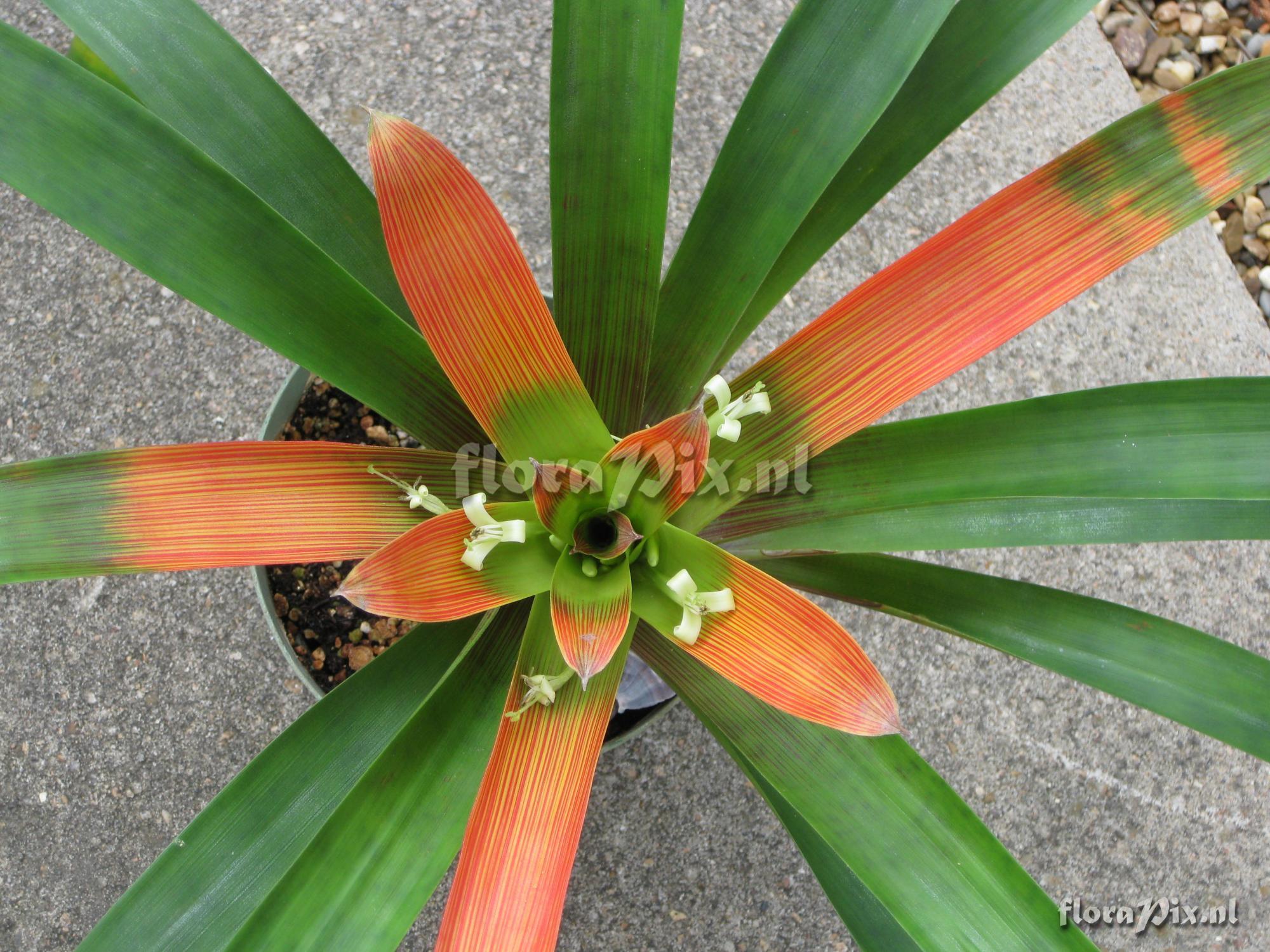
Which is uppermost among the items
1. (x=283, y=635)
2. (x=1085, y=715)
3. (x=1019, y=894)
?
(x=1085, y=715)

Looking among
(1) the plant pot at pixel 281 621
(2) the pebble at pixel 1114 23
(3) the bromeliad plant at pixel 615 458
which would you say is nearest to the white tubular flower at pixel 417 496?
(3) the bromeliad plant at pixel 615 458

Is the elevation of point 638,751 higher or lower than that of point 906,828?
higher

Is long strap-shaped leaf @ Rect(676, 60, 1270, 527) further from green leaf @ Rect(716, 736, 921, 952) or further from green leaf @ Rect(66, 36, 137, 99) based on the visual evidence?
green leaf @ Rect(66, 36, 137, 99)

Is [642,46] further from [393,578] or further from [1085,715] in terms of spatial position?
[1085,715]

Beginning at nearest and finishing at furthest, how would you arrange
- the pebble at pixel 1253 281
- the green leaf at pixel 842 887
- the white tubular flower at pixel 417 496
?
the white tubular flower at pixel 417 496, the green leaf at pixel 842 887, the pebble at pixel 1253 281

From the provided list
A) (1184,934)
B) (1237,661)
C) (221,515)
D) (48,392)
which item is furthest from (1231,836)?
(48,392)

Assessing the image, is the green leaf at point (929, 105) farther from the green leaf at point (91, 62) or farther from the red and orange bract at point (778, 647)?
the green leaf at point (91, 62)

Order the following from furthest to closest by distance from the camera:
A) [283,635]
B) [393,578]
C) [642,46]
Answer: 1. [283,635]
2. [642,46]
3. [393,578]
